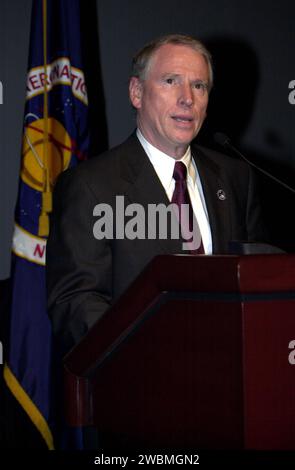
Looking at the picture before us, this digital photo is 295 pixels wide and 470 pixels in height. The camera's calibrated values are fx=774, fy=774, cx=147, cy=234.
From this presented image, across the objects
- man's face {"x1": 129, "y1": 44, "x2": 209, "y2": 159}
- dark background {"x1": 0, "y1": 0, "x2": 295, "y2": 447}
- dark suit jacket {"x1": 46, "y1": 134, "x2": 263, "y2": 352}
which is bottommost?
dark suit jacket {"x1": 46, "y1": 134, "x2": 263, "y2": 352}

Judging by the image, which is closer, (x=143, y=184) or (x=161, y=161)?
(x=143, y=184)

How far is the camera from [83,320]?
171 centimetres

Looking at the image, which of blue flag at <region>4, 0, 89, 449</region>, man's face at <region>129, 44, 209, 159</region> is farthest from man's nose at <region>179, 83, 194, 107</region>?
blue flag at <region>4, 0, 89, 449</region>

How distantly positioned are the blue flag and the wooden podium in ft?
5.76

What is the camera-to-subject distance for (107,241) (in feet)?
6.81

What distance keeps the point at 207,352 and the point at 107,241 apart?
2.98ft

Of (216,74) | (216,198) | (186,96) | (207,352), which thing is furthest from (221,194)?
(216,74)

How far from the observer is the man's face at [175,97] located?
2.25 m

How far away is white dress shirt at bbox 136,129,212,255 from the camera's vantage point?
223 cm

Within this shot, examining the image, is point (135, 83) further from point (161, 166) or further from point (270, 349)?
point (270, 349)

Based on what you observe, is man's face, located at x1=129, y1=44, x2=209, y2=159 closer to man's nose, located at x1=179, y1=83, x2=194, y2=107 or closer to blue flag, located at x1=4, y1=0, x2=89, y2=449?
man's nose, located at x1=179, y1=83, x2=194, y2=107

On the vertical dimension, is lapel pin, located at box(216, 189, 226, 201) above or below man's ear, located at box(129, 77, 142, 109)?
below

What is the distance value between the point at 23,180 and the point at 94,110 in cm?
70

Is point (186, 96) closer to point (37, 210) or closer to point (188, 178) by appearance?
point (188, 178)
